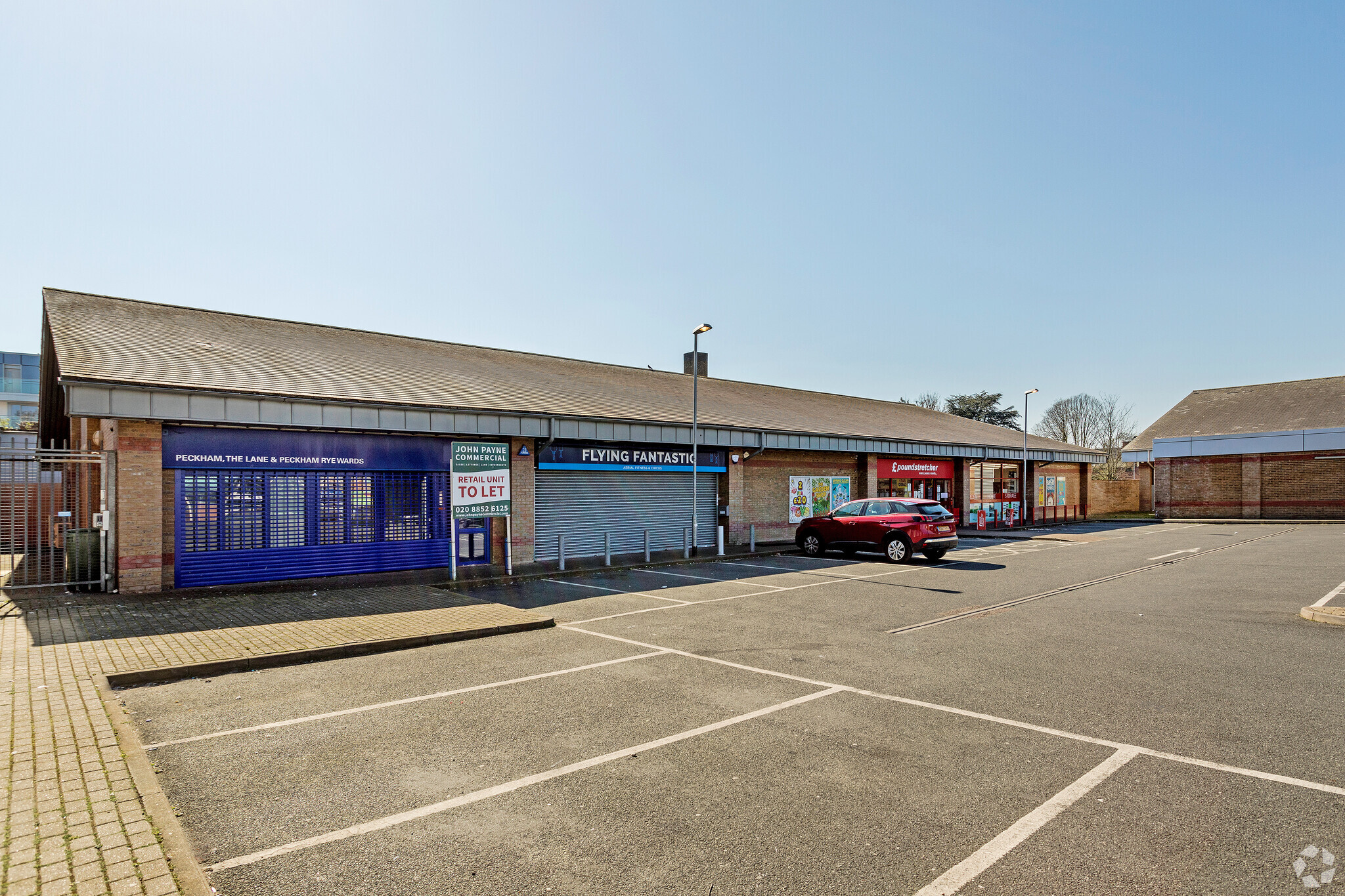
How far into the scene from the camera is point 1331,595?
12320 mm

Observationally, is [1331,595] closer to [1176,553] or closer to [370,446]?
[1176,553]

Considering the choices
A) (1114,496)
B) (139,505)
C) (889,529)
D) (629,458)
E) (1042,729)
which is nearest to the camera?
(1042,729)

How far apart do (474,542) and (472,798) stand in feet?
40.5

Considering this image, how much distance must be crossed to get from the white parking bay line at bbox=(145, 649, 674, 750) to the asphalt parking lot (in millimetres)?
33

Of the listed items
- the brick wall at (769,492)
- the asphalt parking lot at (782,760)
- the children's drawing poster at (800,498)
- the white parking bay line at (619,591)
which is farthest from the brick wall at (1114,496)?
the white parking bay line at (619,591)

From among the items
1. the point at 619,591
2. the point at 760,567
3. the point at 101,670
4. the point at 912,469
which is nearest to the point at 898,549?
the point at 760,567

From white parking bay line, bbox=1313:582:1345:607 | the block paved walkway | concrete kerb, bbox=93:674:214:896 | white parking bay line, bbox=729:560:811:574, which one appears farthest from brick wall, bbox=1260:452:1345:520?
concrete kerb, bbox=93:674:214:896

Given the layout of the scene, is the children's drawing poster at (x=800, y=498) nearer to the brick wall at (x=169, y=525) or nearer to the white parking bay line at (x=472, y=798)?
the brick wall at (x=169, y=525)

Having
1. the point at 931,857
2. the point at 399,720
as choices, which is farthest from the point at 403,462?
the point at 931,857

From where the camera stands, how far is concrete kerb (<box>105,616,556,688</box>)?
7.32 m

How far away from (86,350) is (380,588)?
6.55 m

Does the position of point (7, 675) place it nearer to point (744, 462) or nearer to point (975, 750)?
point (975, 750)

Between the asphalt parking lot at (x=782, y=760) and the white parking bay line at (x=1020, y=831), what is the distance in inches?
0.9

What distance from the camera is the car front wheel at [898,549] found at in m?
18.1
